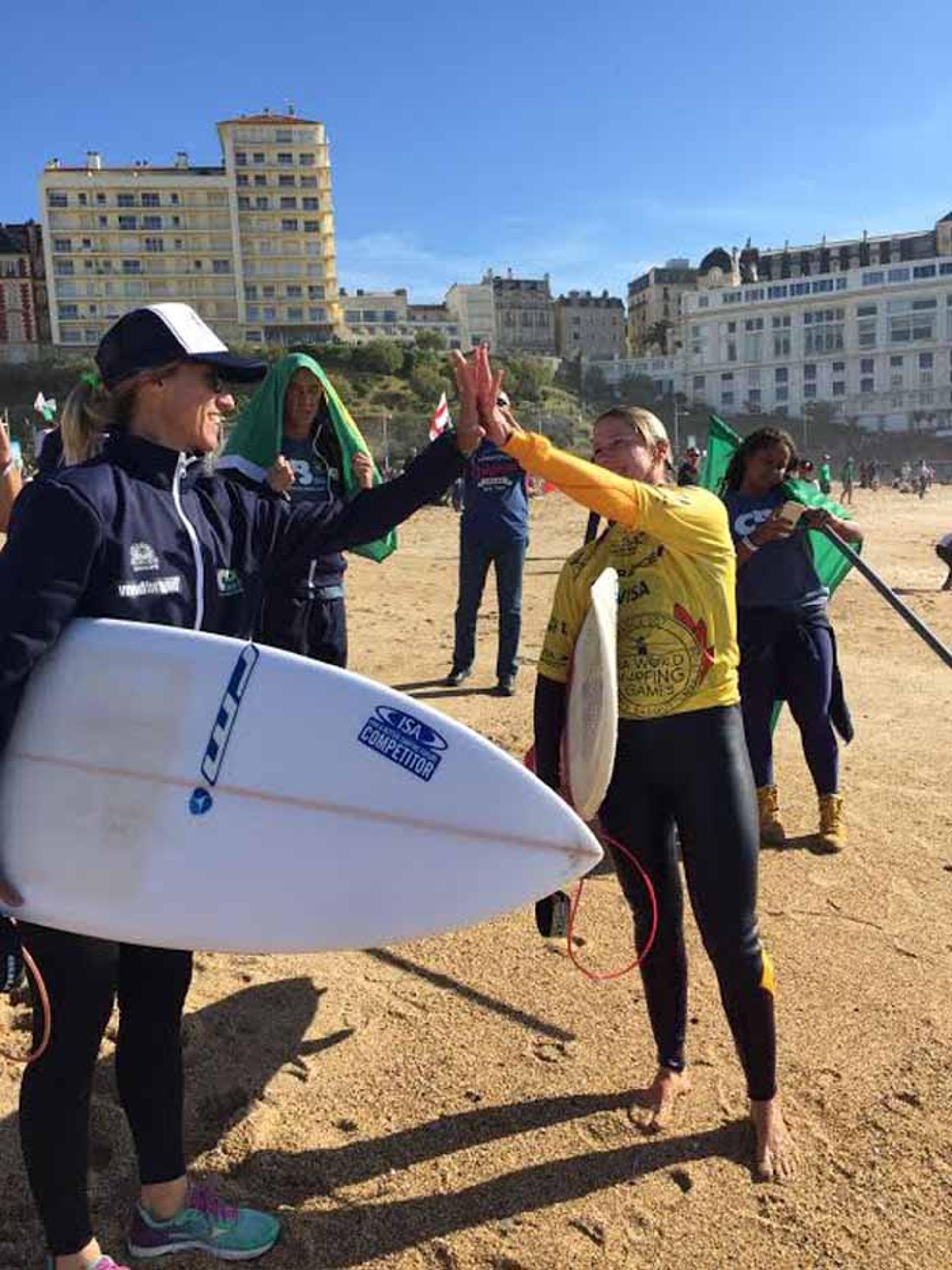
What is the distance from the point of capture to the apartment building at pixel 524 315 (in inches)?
4828

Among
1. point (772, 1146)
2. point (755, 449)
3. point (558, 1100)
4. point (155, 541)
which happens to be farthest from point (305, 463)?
point (772, 1146)

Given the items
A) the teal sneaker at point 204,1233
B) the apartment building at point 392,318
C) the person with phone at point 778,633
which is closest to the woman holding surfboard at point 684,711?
the teal sneaker at point 204,1233

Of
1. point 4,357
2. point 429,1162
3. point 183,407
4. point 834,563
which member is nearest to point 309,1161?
point 429,1162

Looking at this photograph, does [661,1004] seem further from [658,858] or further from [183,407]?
[183,407]

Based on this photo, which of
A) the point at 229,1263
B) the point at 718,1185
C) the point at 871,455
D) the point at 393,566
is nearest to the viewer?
the point at 229,1263

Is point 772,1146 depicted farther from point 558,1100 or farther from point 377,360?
point 377,360

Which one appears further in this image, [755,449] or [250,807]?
[755,449]

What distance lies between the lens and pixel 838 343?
112 metres

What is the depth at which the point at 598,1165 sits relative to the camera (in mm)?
2672

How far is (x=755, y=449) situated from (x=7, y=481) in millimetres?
3222

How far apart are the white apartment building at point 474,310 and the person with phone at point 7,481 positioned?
120 metres

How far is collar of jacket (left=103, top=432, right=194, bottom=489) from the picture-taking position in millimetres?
2137

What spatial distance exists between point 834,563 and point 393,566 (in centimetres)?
1172

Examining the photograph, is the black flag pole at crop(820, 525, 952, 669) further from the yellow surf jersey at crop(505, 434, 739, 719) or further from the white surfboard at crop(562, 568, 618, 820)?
the white surfboard at crop(562, 568, 618, 820)
